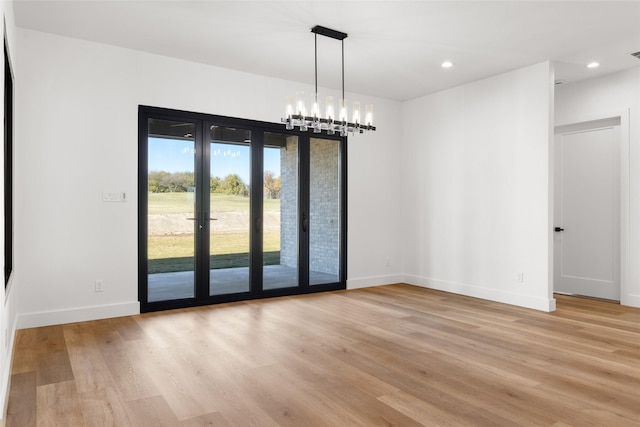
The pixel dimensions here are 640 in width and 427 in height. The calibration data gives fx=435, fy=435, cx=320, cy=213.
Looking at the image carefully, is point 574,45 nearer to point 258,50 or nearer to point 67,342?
Answer: point 258,50

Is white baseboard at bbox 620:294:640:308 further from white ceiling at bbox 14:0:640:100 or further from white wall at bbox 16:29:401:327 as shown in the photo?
white wall at bbox 16:29:401:327

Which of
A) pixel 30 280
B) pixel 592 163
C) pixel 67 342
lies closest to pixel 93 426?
pixel 67 342

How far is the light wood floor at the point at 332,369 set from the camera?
8.14ft

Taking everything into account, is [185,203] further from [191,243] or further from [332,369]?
[332,369]

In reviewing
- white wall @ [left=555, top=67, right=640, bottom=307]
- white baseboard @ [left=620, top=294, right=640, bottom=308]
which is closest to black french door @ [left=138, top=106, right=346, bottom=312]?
white wall @ [left=555, top=67, right=640, bottom=307]

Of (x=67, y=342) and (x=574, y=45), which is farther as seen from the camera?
(x=574, y=45)

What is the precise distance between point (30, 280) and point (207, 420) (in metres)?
2.98

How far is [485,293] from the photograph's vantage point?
582 cm

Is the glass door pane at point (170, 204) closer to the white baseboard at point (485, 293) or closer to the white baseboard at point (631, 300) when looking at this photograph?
the white baseboard at point (485, 293)

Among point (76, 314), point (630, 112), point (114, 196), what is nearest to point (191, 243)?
point (114, 196)

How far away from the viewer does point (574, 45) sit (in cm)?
463

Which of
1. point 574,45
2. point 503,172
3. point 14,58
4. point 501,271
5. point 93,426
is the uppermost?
point 574,45

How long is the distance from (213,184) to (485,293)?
12.6 feet

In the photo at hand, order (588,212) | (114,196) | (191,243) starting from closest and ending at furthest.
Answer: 1. (114,196)
2. (191,243)
3. (588,212)
